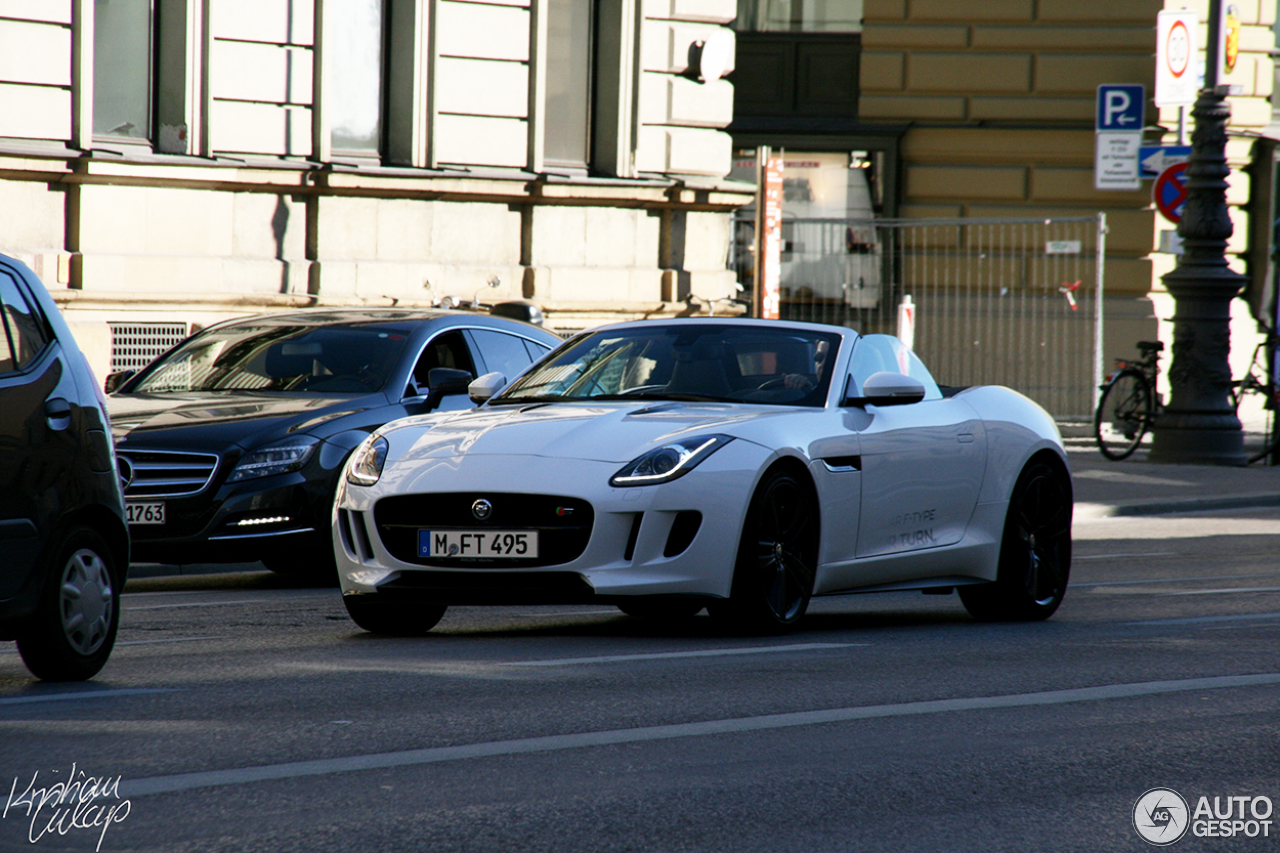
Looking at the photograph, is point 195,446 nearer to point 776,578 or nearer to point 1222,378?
point 776,578

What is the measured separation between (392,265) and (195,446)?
364 inches

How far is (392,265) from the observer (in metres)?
19.7

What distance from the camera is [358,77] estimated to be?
2038 centimetres

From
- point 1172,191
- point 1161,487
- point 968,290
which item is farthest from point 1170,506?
point 968,290

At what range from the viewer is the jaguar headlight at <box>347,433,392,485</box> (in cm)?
831

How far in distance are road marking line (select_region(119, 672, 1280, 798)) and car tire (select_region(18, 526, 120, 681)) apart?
5.77ft

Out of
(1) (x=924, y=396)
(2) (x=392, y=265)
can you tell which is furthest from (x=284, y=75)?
(1) (x=924, y=396)

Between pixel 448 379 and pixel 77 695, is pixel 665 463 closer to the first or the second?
pixel 77 695

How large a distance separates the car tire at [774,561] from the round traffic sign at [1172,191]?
14.0 metres

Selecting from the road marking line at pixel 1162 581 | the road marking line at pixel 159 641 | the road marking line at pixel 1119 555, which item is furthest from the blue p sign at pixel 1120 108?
the road marking line at pixel 159 641

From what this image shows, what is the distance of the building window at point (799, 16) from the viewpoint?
2766cm

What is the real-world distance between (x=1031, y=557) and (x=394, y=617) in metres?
3.19

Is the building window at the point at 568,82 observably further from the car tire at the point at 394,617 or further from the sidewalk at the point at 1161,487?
the car tire at the point at 394,617
